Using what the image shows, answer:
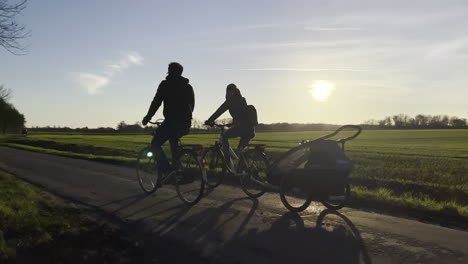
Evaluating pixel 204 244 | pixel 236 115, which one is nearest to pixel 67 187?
pixel 236 115

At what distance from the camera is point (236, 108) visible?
8195 mm

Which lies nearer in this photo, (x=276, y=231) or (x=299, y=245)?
(x=299, y=245)

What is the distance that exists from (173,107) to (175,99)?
0.17 metres

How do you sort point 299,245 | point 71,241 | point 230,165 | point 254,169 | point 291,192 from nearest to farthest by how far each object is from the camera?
point 71,241, point 299,245, point 291,192, point 254,169, point 230,165

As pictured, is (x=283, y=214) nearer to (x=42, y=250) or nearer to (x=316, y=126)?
(x=42, y=250)

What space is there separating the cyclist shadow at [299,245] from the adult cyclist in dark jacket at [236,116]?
2704 millimetres

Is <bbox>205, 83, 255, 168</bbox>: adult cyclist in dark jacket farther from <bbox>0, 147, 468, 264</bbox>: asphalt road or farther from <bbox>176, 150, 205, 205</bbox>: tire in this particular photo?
<bbox>0, 147, 468, 264</bbox>: asphalt road

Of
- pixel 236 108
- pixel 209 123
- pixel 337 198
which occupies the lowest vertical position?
pixel 337 198

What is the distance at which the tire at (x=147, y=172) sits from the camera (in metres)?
8.54

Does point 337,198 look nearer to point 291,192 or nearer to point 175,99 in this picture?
point 291,192

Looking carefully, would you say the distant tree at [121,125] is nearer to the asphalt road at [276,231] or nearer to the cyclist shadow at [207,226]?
the asphalt road at [276,231]

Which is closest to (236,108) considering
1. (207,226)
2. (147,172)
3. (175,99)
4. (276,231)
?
(175,99)

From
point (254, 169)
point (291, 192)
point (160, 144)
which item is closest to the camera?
point (291, 192)

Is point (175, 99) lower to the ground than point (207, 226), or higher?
higher
